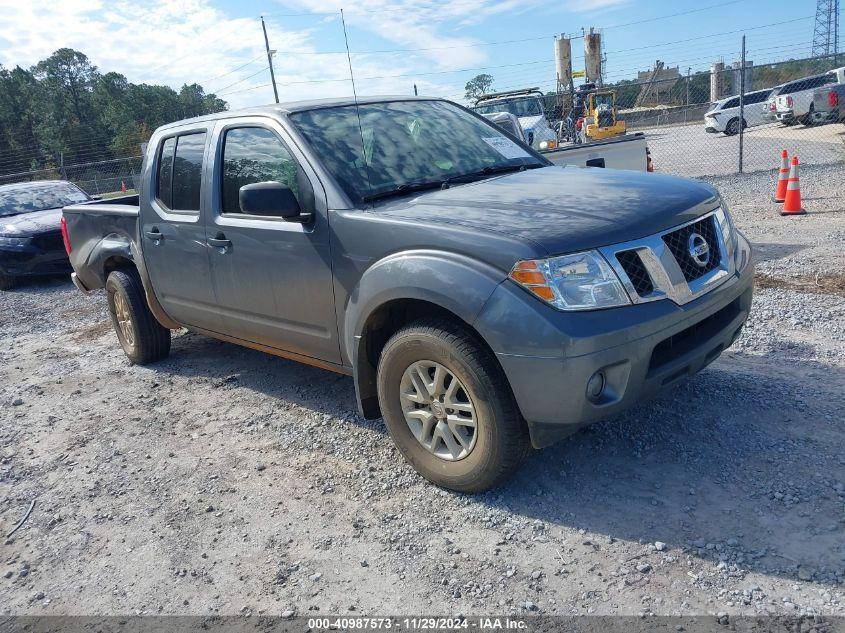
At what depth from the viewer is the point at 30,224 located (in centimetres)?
1017

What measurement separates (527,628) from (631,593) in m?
0.43

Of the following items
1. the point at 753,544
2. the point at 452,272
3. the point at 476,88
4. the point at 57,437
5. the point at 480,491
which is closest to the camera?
the point at 753,544

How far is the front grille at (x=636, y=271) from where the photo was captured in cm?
292

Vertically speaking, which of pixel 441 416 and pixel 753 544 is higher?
pixel 441 416

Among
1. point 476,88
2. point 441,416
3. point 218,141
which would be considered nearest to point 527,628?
point 441,416

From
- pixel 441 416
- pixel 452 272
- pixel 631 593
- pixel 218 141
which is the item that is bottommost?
pixel 631 593

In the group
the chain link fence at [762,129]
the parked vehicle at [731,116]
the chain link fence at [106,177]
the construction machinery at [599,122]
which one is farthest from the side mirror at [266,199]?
the construction machinery at [599,122]

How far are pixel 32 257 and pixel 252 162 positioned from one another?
7.49 meters

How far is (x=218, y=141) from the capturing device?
4387 mm

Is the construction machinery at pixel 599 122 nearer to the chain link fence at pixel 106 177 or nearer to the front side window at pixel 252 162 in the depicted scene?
the chain link fence at pixel 106 177

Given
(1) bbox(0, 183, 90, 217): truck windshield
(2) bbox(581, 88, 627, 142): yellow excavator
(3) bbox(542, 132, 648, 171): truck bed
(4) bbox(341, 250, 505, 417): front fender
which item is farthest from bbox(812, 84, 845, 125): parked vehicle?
(4) bbox(341, 250, 505, 417): front fender

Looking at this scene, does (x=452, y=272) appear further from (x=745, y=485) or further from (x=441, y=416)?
(x=745, y=485)

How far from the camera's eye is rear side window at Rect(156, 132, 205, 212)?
455 centimetres

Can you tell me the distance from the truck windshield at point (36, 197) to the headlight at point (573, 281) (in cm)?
1048
